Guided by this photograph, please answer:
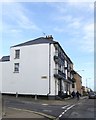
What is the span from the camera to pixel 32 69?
44.8 metres

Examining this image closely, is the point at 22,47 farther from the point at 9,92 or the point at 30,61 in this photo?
the point at 9,92

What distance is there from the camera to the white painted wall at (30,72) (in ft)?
143

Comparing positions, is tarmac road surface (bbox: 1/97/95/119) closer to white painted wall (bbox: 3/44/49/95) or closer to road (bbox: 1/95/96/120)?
road (bbox: 1/95/96/120)

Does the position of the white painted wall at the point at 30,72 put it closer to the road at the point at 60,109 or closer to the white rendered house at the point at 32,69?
the white rendered house at the point at 32,69

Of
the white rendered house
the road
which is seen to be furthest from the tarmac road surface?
the white rendered house

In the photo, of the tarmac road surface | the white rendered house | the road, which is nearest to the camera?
the tarmac road surface

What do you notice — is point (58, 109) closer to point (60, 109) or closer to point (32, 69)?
point (60, 109)

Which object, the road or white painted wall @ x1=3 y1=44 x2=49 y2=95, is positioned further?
white painted wall @ x1=3 y1=44 x2=49 y2=95

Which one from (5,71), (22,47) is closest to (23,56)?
(22,47)

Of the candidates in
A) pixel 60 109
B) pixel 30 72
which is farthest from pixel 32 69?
pixel 60 109

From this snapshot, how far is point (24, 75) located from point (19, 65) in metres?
2.03

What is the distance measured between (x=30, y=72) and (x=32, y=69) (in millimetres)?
551

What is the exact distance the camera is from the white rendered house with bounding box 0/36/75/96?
143 feet

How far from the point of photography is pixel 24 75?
1785 inches
